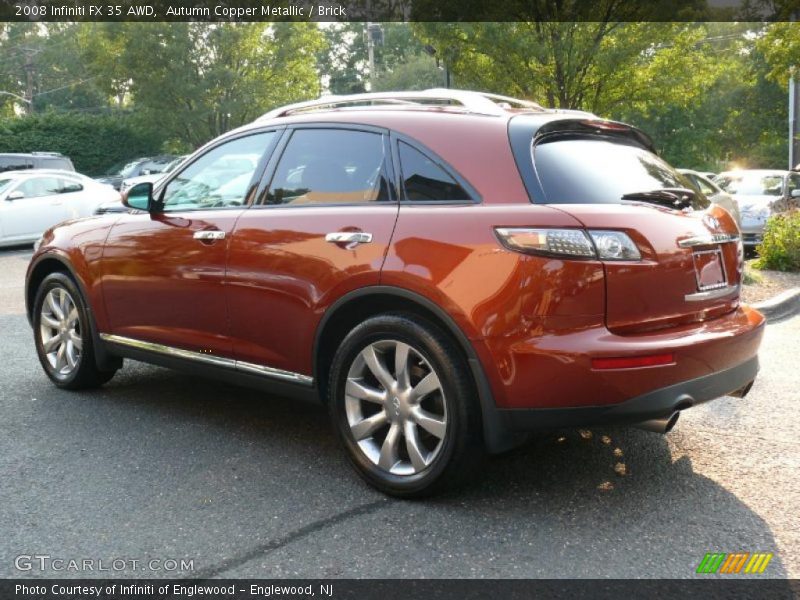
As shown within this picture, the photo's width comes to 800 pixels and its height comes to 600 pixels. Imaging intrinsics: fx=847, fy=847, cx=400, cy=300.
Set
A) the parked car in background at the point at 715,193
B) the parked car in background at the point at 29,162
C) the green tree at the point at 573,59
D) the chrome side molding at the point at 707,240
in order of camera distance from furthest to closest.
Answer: the parked car in background at the point at 29,162, the green tree at the point at 573,59, the parked car in background at the point at 715,193, the chrome side molding at the point at 707,240

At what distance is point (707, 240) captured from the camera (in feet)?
11.9

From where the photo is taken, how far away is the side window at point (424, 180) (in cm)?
367

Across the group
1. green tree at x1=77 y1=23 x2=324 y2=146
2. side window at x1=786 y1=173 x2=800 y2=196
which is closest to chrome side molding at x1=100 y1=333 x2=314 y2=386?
side window at x1=786 y1=173 x2=800 y2=196

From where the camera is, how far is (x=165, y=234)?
4.78 meters

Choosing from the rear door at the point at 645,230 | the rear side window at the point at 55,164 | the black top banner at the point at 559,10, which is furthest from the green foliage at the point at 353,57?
the rear door at the point at 645,230

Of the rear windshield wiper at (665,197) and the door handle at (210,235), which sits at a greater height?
the rear windshield wiper at (665,197)

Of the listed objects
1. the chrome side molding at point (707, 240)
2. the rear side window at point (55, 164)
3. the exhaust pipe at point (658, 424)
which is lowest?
the exhaust pipe at point (658, 424)

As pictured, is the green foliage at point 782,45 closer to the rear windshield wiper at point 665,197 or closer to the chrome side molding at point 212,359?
the rear windshield wiper at point 665,197

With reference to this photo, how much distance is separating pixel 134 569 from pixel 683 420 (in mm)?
3113

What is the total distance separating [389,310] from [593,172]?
107 centimetres

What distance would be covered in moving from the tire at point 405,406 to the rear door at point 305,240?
0.26 meters

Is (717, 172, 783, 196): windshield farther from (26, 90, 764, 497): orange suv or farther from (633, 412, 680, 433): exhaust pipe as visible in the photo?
(633, 412, 680, 433): exhaust pipe

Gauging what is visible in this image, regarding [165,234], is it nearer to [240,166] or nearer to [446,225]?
[240,166]
